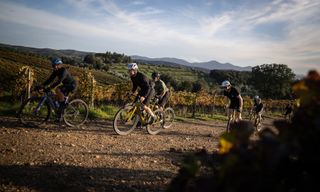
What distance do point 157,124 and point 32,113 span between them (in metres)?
4.68

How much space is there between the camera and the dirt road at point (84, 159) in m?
4.75

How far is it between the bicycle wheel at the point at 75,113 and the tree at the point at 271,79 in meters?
94.1

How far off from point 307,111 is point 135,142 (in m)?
7.01

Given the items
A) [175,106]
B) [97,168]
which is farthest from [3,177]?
[175,106]

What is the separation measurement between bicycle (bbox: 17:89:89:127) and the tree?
94.2 m

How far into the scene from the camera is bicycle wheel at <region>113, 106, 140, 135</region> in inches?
364

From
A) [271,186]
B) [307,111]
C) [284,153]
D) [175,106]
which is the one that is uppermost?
[307,111]

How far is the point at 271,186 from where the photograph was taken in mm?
1530

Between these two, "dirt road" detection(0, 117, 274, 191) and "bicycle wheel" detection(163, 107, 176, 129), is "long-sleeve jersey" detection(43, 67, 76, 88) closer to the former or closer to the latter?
"dirt road" detection(0, 117, 274, 191)

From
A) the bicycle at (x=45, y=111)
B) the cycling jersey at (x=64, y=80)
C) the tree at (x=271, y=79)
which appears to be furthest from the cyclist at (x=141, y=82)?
the tree at (x=271, y=79)

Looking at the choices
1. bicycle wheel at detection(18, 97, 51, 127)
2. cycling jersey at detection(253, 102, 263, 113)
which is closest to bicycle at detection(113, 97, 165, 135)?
bicycle wheel at detection(18, 97, 51, 127)

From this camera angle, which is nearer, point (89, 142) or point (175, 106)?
point (89, 142)

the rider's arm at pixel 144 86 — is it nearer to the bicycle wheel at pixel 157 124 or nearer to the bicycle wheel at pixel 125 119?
the bicycle wheel at pixel 125 119

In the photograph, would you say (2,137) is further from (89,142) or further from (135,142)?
→ (135,142)
